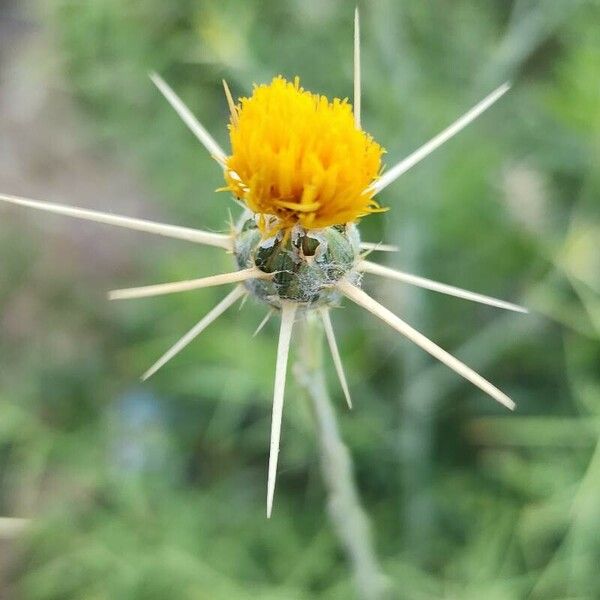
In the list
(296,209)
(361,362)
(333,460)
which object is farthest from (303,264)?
(361,362)

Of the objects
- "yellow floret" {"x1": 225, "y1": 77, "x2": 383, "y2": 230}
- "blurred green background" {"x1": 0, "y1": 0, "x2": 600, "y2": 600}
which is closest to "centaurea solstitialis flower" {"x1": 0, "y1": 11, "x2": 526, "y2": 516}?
"yellow floret" {"x1": 225, "y1": 77, "x2": 383, "y2": 230}

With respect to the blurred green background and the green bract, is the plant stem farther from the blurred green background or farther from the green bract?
the blurred green background

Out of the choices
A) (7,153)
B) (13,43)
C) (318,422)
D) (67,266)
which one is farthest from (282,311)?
(13,43)

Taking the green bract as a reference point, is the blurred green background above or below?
above

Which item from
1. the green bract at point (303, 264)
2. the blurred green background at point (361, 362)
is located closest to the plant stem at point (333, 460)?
the green bract at point (303, 264)

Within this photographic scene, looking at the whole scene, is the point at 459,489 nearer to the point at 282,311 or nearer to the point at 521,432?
the point at 521,432

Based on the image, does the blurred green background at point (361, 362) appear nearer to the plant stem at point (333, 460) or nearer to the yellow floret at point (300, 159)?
the plant stem at point (333, 460)
